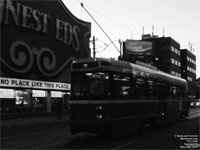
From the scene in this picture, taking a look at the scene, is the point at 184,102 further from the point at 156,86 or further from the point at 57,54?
the point at 57,54

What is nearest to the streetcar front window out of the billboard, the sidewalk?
the sidewalk

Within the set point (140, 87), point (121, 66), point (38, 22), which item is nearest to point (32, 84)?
point (38, 22)

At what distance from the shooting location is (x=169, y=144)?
44.7 ft

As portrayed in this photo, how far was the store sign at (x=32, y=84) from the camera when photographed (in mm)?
32125

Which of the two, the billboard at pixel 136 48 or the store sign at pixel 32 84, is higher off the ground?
the billboard at pixel 136 48

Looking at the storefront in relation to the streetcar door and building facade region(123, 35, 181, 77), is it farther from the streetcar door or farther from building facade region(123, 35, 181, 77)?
building facade region(123, 35, 181, 77)

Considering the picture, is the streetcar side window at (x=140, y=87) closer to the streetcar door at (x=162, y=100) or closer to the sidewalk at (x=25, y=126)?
the streetcar door at (x=162, y=100)

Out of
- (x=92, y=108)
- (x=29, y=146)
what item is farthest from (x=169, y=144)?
(x=29, y=146)

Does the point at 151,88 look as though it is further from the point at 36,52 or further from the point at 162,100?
the point at 36,52

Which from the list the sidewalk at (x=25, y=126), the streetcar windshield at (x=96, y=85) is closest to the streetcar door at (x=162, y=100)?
the streetcar windshield at (x=96, y=85)

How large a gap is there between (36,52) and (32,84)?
3.27 metres

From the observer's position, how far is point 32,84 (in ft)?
117

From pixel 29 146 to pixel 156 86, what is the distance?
800cm

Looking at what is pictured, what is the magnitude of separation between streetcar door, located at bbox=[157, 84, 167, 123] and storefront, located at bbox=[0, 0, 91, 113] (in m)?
16.4
